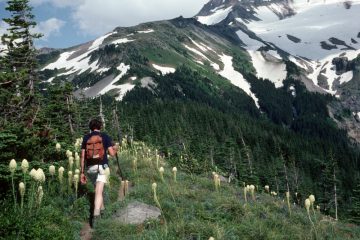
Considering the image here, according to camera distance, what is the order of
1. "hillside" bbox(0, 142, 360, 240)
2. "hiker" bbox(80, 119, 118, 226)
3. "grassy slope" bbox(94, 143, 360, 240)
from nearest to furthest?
"hillside" bbox(0, 142, 360, 240) < "grassy slope" bbox(94, 143, 360, 240) < "hiker" bbox(80, 119, 118, 226)

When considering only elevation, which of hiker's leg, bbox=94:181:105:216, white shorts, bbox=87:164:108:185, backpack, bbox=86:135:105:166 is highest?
backpack, bbox=86:135:105:166

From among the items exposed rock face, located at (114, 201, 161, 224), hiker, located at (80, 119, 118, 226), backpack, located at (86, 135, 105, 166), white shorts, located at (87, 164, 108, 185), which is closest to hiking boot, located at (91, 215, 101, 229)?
hiker, located at (80, 119, 118, 226)

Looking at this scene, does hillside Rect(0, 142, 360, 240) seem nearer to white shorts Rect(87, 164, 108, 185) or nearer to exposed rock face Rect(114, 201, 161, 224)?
exposed rock face Rect(114, 201, 161, 224)

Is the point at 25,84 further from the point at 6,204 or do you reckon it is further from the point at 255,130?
the point at 255,130

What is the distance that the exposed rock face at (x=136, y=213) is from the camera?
34.0 feet

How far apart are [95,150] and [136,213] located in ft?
6.19

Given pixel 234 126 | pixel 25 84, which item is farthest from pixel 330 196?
pixel 234 126

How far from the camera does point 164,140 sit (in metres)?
102

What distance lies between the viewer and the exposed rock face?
34.0 feet

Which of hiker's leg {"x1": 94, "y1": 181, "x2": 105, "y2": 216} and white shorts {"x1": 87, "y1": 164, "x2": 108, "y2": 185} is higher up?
white shorts {"x1": 87, "y1": 164, "x2": 108, "y2": 185}

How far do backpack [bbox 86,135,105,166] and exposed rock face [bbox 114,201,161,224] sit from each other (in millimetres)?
1477

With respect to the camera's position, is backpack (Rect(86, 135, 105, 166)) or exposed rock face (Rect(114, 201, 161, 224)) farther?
exposed rock face (Rect(114, 201, 161, 224))

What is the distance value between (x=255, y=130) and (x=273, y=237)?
490ft

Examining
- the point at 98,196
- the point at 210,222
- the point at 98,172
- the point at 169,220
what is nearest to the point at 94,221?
the point at 98,196
